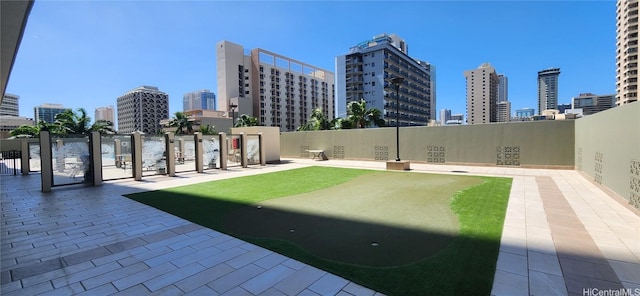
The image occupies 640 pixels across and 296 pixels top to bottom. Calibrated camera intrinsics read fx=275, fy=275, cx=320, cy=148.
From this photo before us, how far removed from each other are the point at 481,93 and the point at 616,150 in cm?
12856

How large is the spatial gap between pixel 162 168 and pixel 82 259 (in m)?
10.5

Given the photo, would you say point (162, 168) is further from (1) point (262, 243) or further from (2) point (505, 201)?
(2) point (505, 201)

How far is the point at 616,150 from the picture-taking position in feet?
23.4

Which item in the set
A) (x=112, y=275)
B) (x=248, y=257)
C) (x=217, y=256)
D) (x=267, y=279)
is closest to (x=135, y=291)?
(x=112, y=275)

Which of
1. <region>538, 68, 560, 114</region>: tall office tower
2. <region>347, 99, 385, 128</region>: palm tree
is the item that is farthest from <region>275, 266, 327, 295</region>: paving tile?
<region>538, 68, 560, 114</region>: tall office tower

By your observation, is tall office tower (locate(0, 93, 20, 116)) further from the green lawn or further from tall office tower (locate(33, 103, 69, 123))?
the green lawn

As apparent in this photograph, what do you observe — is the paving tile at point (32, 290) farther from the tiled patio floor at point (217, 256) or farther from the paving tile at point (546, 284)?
the paving tile at point (546, 284)

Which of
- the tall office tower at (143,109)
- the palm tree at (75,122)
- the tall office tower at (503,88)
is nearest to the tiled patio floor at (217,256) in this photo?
the palm tree at (75,122)

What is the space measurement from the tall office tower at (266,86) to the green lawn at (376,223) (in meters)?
63.6

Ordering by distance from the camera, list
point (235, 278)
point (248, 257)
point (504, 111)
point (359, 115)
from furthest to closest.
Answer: point (504, 111) → point (359, 115) → point (248, 257) → point (235, 278)

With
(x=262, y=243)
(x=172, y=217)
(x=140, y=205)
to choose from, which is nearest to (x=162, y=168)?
(x=140, y=205)

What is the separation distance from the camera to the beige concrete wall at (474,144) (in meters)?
13.2

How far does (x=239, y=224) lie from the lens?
5.73m

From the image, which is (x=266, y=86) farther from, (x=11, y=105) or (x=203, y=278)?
(x=203, y=278)
